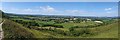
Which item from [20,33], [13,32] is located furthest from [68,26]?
[13,32]

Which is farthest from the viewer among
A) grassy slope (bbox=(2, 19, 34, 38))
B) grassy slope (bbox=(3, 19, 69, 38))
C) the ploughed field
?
the ploughed field

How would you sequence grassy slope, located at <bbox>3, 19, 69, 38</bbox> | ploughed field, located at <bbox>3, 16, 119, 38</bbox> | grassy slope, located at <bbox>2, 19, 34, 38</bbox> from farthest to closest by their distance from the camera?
ploughed field, located at <bbox>3, 16, 119, 38</bbox>
grassy slope, located at <bbox>3, 19, 69, 38</bbox>
grassy slope, located at <bbox>2, 19, 34, 38</bbox>

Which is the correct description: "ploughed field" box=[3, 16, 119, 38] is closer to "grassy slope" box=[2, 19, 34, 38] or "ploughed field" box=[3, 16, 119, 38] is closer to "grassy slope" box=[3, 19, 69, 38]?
"grassy slope" box=[3, 19, 69, 38]

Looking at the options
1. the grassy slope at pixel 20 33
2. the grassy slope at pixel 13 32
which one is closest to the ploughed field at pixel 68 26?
the grassy slope at pixel 20 33

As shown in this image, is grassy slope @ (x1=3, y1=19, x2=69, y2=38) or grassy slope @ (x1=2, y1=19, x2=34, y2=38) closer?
grassy slope @ (x1=2, y1=19, x2=34, y2=38)

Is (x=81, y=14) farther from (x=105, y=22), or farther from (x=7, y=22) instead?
(x=7, y=22)

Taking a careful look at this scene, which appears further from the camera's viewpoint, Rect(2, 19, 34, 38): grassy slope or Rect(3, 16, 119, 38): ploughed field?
Rect(3, 16, 119, 38): ploughed field

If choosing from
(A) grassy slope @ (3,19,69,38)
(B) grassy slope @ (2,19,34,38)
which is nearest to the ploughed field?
(A) grassy slope @ (3,19,69,38)

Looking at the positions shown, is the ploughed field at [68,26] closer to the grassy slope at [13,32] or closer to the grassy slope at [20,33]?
the grassy slope at [20,33]
